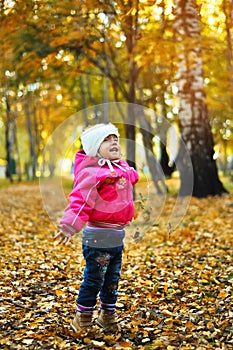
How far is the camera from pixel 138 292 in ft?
18.1

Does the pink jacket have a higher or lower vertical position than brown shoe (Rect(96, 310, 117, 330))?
higher

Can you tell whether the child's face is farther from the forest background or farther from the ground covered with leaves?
the ground covered with leaves

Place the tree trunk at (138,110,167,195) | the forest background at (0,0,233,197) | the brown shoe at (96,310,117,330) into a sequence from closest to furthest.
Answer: the brown shoe at (96,310,117,330) → the tree trunk at (138,110,167,195) → the forest background at (0,0,233,197)

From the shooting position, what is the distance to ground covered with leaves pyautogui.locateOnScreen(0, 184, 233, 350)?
416cm

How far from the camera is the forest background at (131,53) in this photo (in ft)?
28.2

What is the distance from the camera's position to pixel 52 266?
6594mm

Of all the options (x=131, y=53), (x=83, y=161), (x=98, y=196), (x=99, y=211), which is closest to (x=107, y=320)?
(x=99, y=211)

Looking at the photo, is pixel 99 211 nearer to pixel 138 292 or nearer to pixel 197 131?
pixel 138 292

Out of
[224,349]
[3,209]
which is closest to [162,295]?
[224,349]

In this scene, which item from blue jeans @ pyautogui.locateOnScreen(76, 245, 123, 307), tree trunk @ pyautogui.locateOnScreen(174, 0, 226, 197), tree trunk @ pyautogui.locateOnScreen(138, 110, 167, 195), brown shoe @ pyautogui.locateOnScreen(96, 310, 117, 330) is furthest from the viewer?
tree trunk @ pyautogui.locateOnScreen(174, 0, 226, 197)

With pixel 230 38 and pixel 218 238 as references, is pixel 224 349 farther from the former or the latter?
pixel 230 38

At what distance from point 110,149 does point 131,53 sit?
7.04 meters

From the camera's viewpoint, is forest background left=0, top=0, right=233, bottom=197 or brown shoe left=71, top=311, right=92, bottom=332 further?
forest background left=0, top=0, right=233, bottom=197

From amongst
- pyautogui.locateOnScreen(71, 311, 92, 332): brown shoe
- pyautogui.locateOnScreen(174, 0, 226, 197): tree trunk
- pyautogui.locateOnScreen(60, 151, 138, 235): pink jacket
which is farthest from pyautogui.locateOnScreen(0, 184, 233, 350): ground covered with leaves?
pyautogui.locateOnScreen(174, 0, 226, 197): tree trunk
